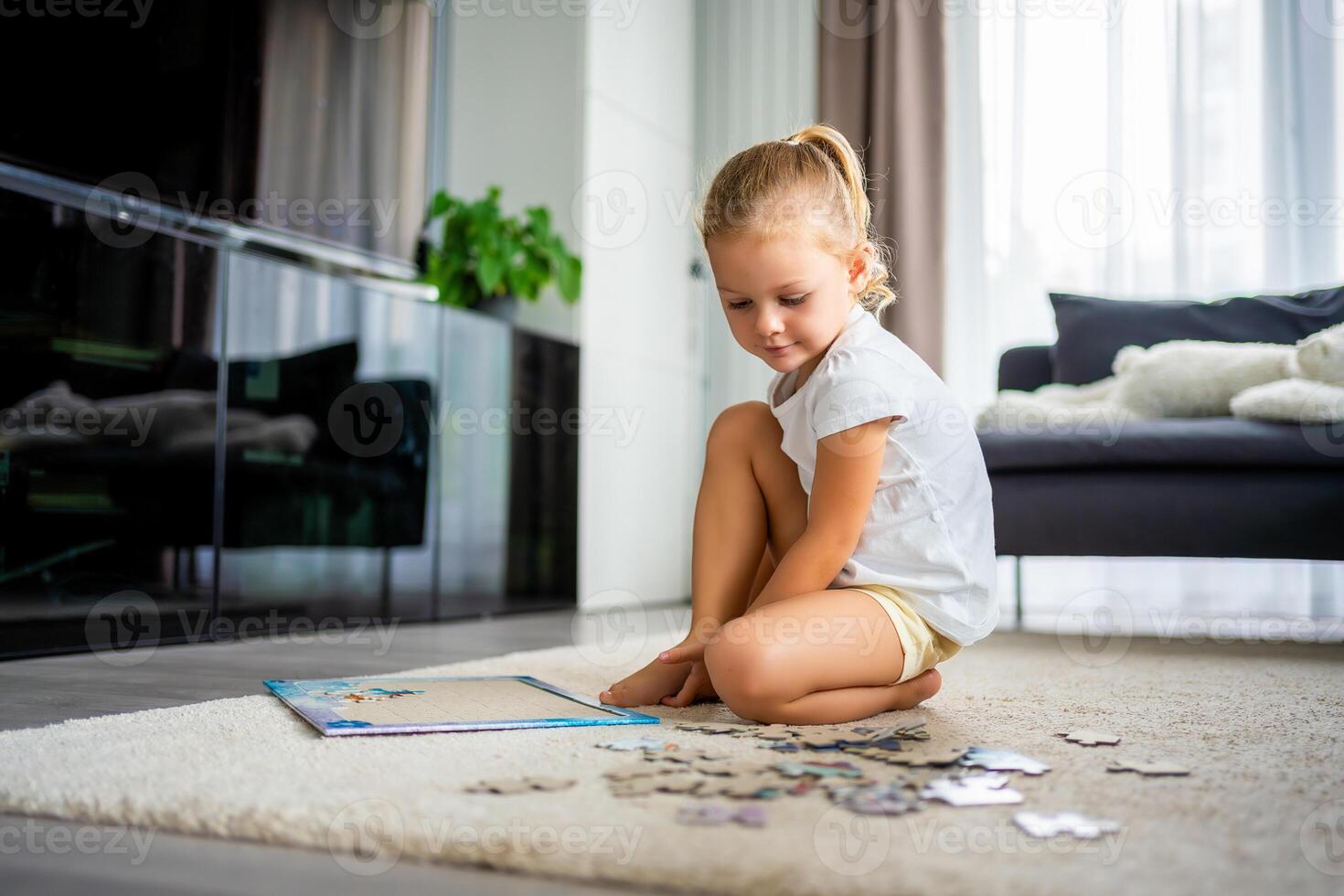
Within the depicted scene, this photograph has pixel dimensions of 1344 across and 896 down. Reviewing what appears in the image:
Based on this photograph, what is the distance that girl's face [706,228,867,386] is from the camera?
130 centimetres

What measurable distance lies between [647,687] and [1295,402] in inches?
66.7

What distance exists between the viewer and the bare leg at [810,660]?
3.83 feet

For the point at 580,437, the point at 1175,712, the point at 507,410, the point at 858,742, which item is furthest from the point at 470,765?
the point at 580,437

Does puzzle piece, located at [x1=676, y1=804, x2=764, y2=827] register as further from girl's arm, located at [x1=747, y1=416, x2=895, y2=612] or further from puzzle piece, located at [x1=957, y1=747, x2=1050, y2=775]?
girl's arm, located at [x1=747, y1=416, x2=895, y2=612]

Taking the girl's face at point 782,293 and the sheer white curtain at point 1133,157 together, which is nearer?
the girl's face at point 782,293

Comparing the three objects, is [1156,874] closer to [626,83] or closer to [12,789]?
[12,789]

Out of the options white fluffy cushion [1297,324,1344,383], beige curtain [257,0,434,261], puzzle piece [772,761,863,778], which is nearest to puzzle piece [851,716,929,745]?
puzzle piece [772,761,863,778]

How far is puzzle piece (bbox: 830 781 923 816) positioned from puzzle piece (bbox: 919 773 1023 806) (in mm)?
18

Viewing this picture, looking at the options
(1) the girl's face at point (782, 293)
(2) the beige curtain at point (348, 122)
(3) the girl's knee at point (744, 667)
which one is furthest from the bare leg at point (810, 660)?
(2) the beige curtain at point (348, 122)

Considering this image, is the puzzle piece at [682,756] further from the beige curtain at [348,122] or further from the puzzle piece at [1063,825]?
the beige curtain at [348,122]

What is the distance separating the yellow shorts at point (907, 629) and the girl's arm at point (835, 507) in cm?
7

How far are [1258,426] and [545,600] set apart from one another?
196cm

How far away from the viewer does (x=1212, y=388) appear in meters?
2.59

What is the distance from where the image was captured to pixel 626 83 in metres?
3.80
